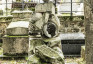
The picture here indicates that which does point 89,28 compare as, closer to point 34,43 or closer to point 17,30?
point 34,43

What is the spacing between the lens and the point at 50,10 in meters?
4.71

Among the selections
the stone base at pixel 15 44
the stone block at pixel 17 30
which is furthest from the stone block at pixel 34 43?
the stone block at pixel 17 30

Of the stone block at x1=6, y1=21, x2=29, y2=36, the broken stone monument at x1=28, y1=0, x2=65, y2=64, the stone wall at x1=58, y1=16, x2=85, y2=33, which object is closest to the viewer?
the broken stone monument at x1=28, y1=0, x2=65, y2=64

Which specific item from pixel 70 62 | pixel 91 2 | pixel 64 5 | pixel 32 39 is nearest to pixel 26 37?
pixel 70 62

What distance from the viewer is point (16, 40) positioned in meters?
7.10

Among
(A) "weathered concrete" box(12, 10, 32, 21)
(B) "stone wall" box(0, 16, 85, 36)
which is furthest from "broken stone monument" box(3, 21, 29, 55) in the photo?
(B) "stone wall" box(0, 16, 85, 36)

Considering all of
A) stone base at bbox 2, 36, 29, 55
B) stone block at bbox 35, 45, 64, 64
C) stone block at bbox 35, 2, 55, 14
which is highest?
stone block at bbox 35, 2, 55, 14

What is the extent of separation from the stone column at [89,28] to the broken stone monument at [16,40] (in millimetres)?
3092

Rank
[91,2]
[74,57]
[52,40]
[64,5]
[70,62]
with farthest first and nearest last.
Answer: [64,5] < [74,57] < [70,62] < [52,40] < [91,2]

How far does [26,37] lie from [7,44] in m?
0.71

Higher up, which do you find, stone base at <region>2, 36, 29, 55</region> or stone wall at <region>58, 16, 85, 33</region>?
stone wall at <region>58, 16, 85, 33</region>

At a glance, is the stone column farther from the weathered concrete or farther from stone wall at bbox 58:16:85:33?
stone wall at bbox 58:16:85:33

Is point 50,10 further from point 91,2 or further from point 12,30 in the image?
point 12,30

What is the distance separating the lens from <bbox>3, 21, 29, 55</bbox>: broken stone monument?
7098 mm
